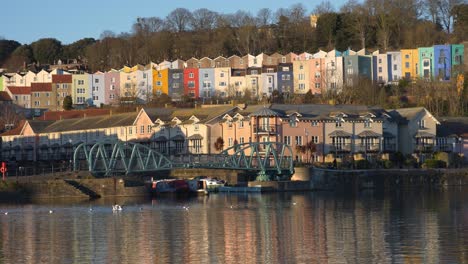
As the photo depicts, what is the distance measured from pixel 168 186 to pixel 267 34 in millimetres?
67226

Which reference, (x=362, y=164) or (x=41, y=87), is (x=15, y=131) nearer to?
(x=41, y=87)

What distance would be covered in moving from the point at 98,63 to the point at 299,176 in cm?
7024

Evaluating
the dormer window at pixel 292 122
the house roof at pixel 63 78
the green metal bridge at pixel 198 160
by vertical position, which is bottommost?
the green metal bridge at pixel 198 160

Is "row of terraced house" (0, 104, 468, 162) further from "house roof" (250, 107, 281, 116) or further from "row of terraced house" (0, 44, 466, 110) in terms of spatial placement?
"row of terraced house" (0, 44, 466, 110)

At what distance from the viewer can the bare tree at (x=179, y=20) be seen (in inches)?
6058

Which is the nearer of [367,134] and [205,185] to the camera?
[205,185]

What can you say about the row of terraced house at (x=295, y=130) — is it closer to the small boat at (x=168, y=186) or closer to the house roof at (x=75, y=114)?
the house roof at (x=75, y=114)

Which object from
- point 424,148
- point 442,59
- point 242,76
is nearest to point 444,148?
point 424,148

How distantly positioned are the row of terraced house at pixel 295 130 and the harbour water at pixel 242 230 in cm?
2026

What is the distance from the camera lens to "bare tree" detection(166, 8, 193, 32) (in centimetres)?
15388

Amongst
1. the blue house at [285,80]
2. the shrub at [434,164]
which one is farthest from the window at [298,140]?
the blue house at [285,80]


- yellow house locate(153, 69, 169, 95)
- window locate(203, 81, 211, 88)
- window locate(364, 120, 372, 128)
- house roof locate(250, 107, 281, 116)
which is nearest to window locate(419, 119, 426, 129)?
window locate(364, 120, 372, 128)

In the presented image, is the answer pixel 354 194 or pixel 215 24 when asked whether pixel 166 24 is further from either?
pixel 354 194

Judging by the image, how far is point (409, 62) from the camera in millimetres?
121188
